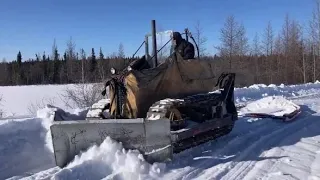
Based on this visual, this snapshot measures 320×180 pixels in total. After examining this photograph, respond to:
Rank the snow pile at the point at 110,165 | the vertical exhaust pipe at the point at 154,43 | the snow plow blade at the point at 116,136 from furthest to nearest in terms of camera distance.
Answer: the vertical exhaust pipe at the point at 154,43 < the snow plow blade at the point at 116,136 < the snow pile at the point at 110,165

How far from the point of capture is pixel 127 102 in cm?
A: 743

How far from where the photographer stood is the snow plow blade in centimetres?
651

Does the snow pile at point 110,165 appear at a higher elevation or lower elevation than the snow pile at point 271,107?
lower

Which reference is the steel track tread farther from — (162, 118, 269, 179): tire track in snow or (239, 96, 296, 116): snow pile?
(239, 96, 296, 116): snow pile

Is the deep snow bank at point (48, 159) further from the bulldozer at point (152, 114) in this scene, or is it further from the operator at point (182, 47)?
the operator at point (182, 47)

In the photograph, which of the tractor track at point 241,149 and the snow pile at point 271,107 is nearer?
the tractor track at point 241,149

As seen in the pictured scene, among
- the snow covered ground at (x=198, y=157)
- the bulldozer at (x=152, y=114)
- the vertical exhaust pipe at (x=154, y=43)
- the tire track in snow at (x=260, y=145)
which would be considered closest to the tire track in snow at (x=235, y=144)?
the snow covered ground at (x=198, y=157)

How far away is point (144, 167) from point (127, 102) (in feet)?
5.41

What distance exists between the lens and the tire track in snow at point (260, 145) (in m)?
6.08

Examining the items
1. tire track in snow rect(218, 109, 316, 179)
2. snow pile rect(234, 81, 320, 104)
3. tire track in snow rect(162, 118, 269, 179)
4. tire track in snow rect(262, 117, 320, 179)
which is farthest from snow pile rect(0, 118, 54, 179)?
snow pile rect(234, 81, 320, 104)

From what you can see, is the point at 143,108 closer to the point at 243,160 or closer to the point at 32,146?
the point at 243,160

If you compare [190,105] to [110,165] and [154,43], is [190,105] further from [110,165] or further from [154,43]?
[110,165]

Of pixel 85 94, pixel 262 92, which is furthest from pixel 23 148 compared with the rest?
pixel 262 92

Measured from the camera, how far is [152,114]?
6918mm
